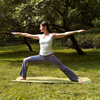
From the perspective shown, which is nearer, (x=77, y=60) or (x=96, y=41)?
(x=77, y=60)

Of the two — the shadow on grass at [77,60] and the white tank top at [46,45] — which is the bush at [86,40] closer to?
the shadow on grass at [77,60]

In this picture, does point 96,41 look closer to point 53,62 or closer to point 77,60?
point 77,60

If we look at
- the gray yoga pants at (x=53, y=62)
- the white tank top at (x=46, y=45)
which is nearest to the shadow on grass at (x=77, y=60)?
the gray yoga pants at (x=53, y=62)

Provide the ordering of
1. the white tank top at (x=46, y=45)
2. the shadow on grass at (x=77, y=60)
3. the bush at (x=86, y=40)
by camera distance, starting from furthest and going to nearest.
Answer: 1. the bush at (x=86, y=40)
2. the shadow on grass at (x=77, y=60)
3. the white tank top at (x=46, y=45)

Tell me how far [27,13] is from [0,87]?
18.0 feet

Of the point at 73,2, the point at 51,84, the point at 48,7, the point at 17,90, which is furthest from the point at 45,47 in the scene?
the point at 73,2

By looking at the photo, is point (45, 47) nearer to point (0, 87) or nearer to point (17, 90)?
point (17, 90)

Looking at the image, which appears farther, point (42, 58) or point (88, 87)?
point (42, 58)

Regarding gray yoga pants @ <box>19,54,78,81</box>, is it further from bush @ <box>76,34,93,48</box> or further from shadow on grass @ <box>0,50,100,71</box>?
bush @ <box>76,34,93,48</box>

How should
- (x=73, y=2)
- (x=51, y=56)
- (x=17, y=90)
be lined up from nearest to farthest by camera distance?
(x=17, y=90) → (x=51, y=56) → (x=73, y=2)

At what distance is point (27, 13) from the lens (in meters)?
8.52

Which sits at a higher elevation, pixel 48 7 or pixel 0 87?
pixel 48 7

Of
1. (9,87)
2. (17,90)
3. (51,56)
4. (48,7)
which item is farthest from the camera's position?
(48,7)

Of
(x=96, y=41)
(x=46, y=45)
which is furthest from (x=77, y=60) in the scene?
(x=96, y=41)
